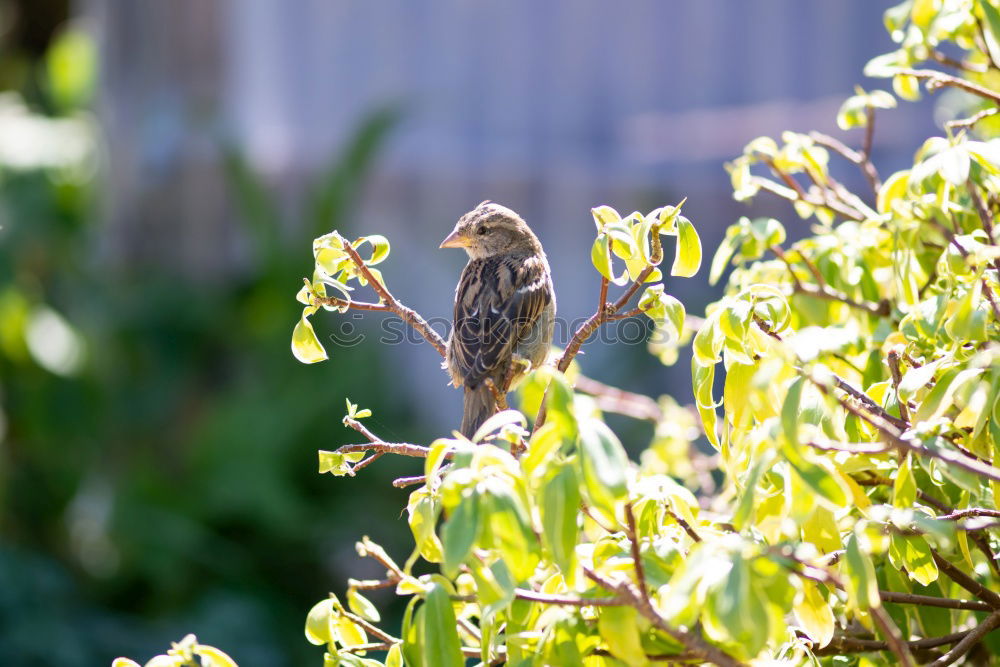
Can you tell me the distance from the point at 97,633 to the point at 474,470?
16.4ft

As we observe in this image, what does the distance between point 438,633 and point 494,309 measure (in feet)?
5.61

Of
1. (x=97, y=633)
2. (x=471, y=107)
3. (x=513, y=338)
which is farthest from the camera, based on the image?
(x=471, y=107)

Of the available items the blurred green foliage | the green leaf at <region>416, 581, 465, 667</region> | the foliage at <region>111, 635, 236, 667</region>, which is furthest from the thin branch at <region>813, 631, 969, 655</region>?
the blurred green foliage

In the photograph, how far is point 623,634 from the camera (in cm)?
127

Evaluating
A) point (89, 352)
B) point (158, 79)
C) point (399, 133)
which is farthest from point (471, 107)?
point (89, 352)

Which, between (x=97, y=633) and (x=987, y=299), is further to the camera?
(x=97, y=633)

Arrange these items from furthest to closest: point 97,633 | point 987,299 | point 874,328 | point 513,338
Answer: point 97,633 < point 513,338 < point 874,328 < point 987,299

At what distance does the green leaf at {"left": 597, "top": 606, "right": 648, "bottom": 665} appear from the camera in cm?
126

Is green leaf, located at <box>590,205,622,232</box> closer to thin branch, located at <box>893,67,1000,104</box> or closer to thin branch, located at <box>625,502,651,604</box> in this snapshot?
thin branch, located at <box>625,502,651,604</box>

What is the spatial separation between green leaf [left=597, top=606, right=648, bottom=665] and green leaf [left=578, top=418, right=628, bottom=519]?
0.23 meters

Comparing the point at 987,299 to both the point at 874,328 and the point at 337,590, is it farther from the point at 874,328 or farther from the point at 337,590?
the point at 337,590

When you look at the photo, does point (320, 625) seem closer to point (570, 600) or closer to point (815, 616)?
point (570, 600)

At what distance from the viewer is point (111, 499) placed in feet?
19.4

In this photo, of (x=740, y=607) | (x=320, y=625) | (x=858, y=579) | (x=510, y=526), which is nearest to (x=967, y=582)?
(x=858, y=579)
